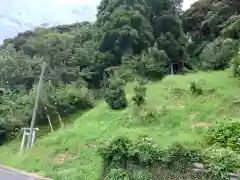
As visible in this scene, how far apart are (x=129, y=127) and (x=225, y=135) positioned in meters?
6.60

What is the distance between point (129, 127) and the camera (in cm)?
1809

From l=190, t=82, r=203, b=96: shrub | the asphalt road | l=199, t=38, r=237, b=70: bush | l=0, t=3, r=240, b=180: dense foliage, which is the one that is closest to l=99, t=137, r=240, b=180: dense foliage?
the asphalt road

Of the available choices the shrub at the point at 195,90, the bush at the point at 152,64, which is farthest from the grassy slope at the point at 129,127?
the bush at the point at 152,64

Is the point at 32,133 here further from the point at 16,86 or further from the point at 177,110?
the point at 16,86

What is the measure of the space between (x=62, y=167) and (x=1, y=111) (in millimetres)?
13778

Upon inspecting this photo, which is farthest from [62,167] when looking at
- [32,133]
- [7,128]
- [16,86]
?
[16,86]

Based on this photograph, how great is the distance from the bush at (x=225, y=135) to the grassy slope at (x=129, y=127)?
0.45 meters

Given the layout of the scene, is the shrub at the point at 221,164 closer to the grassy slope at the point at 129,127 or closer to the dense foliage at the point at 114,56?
the grassy slope at the point at 129,127

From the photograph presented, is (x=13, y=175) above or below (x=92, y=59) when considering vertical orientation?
below

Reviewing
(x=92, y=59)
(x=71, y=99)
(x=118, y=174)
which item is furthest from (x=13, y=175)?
(x=92, y=59)

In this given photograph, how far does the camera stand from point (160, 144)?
39.8 ft

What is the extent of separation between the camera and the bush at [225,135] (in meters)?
11.7

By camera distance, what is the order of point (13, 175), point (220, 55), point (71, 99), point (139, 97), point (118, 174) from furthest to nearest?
point (71, 99) < point (220, 55) < point (139, 97) < point (13, 175) < point (118, 174)

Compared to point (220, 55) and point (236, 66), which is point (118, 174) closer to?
point (236, 66)
